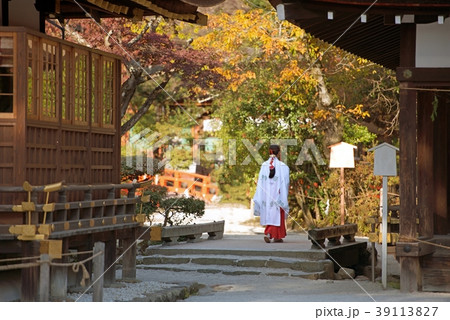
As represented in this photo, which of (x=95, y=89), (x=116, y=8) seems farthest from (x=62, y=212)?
(x=116, y=8)

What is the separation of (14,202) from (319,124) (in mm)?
15444

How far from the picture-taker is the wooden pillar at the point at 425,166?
13.3 meters

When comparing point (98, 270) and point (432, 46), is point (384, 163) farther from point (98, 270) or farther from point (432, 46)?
point (98, 270)

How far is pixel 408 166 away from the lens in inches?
480

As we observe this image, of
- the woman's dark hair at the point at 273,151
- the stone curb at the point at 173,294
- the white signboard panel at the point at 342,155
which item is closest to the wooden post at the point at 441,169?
the woman's dark hair at the point at 273,151

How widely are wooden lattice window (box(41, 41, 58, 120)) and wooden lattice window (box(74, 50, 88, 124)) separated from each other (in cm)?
58

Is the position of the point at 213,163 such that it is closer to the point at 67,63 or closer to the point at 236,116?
the point at 236,116

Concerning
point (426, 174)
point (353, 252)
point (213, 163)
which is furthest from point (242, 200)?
point (426, 174)

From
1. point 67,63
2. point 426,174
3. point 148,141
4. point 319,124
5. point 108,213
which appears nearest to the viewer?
point 67,63

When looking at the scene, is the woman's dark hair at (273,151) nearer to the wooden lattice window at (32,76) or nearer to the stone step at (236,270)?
the stone step at (236,270)

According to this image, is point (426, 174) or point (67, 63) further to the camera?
point (426, 174)

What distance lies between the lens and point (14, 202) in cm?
1036

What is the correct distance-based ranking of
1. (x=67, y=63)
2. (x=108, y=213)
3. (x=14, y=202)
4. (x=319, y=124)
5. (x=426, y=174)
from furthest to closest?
(x=319, y=124)
(x=426, y=174)
(x=108, y=213)
(x=67, y=63)
(x=14, y=202)

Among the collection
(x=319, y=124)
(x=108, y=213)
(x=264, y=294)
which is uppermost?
(x=319, y=124)
